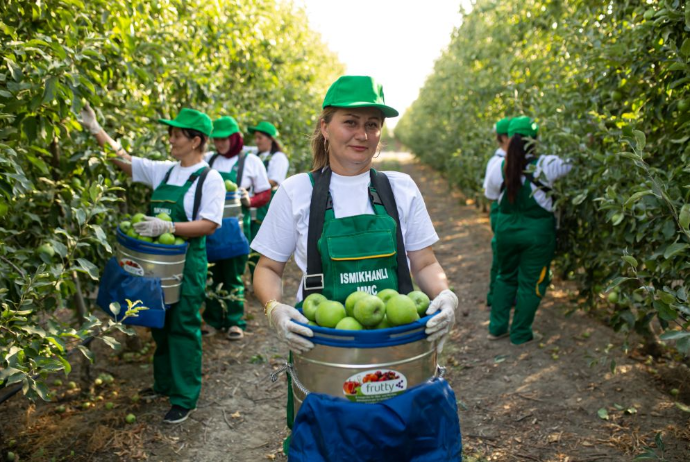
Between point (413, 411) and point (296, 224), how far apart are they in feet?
3.05

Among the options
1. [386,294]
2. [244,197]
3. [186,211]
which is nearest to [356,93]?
[386,294]

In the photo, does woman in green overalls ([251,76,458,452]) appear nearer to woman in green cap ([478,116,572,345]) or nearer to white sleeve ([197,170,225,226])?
white sleeve ([197,170,225,226])

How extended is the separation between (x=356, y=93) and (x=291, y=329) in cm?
98

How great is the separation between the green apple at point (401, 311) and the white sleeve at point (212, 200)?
2.25 meters

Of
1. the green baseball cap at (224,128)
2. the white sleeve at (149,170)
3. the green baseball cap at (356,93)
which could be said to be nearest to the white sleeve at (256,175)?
the green baseball cap at (224,128)

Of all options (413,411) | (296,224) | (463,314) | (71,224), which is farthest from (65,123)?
(463,314)

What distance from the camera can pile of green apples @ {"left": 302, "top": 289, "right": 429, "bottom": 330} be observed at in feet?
5.90

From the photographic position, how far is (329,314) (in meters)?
1.87

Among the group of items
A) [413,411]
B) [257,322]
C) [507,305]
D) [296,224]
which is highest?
[296,224]

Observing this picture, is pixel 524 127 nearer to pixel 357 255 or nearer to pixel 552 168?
pixel 552 168

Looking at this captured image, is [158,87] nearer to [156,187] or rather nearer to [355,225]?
[156,187]

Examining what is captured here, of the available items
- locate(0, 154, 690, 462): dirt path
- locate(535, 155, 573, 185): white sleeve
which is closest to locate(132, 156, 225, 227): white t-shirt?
locate(0, 154, 690, 462): dirt path

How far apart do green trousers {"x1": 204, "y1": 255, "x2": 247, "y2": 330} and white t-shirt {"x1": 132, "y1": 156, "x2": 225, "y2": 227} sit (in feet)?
5.70

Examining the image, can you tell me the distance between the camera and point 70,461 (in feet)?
11.0
